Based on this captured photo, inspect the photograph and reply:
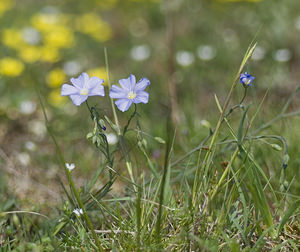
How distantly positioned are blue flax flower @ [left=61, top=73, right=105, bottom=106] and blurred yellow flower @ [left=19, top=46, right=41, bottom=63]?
2366mm

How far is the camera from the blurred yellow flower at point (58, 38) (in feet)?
12.9

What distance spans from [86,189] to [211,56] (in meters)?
2.40

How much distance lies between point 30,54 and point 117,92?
250 cm

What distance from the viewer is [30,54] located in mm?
3732

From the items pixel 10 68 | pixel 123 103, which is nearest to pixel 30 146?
pixel 10 68

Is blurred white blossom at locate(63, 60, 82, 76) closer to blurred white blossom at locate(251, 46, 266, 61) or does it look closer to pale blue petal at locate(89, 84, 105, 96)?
blurred white blossom at locate(251, 46, 266, 61)

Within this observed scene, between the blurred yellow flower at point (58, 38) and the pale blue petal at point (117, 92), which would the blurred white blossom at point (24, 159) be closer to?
the pale blue petal at point (117, 92)

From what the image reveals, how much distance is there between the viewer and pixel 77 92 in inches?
58.3

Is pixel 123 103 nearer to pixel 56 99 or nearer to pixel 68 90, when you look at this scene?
pixel 68 90

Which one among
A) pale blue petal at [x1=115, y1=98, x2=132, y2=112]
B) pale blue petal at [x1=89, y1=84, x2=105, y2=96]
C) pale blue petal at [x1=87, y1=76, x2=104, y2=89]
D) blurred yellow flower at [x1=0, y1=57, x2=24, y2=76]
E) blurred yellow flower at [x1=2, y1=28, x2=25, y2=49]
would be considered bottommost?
blurred yellow flower at [x1=0, y1=57, x2=24, y2=76]

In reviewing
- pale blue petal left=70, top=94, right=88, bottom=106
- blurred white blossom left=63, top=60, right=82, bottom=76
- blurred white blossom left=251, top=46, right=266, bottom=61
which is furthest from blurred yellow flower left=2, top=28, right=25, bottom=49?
pale blue petal left=70, top=94, right=88, bottom=106

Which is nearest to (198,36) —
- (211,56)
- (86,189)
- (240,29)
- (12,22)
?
(240,29)

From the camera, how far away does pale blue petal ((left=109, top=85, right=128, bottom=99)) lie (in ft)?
4.85

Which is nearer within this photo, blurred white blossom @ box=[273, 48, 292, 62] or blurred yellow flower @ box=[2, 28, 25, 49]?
blurred white blossom @ box=[273, 48, 292, 62]
